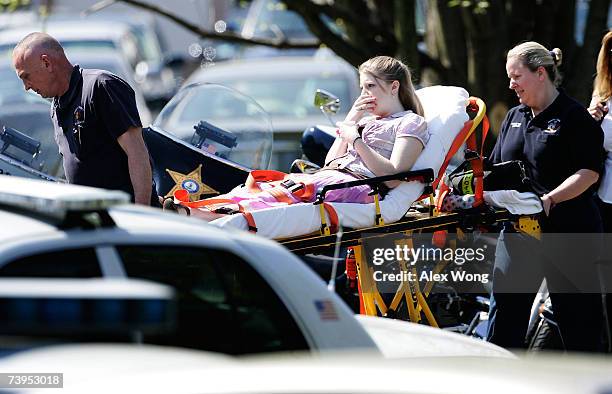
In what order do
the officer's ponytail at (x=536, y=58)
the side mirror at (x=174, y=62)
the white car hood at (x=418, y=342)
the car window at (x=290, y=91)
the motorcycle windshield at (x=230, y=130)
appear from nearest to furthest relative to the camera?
the white car hood at (x=418, y=342) → the officer's ponytail at (x=536, y=58) → the motorcycle windshield at (x=230, y=130) → the car window at (x=290, y=91) → the side mirror at (x=174, y=62)

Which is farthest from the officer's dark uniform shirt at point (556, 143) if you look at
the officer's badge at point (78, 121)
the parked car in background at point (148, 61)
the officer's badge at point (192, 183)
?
the parked car in background at point (148, 61)

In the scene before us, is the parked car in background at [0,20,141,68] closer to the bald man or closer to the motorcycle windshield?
the motorcycle windshield

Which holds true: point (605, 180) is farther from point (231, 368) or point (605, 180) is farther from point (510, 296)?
point (231, 368)

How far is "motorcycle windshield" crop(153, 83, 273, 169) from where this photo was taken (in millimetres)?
7148

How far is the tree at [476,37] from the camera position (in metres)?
9.49

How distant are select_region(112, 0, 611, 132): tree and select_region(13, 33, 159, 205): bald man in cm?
350

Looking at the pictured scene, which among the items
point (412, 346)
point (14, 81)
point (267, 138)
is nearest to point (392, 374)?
point (412, 346)

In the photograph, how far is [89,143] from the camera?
629cm

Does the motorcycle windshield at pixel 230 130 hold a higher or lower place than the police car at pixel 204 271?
higher

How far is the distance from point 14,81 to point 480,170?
7000mm

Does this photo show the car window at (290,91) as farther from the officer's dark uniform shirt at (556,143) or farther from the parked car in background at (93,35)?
the officer's dark uniform shirt at (556,143)

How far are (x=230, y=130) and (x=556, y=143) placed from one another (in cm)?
216

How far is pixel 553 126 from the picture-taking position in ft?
19.8
